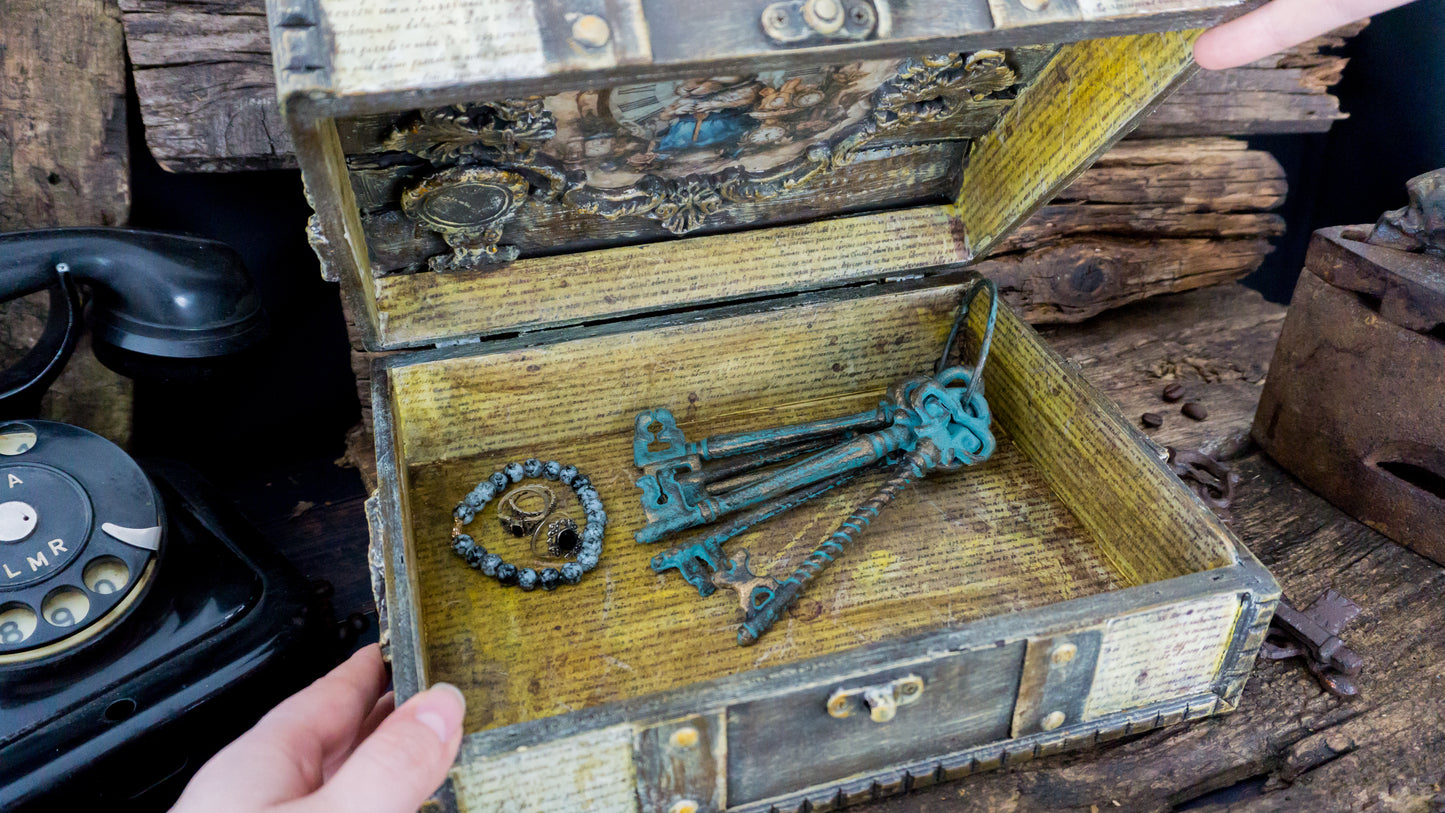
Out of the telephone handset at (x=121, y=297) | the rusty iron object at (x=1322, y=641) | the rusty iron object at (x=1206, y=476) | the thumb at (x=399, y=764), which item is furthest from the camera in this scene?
the rusty iron object at (x=1206, y=476)

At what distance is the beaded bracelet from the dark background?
51cm

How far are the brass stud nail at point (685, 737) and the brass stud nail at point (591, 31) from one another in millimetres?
756

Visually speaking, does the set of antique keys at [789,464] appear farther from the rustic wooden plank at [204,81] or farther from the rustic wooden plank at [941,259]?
the rustic wooden plank at [204,81]

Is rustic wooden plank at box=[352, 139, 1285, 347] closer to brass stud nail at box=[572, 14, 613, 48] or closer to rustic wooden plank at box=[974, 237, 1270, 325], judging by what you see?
rustic wooden plank at box=[974, 237, 1270, 325]

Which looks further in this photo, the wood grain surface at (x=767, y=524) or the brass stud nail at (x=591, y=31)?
the wood grain surface at (x=767, y=524)

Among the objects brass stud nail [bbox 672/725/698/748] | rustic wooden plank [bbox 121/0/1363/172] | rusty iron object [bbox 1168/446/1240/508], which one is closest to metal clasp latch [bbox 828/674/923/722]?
brass stud nail [bbox 672/725/698/748]

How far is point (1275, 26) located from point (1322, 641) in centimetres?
93

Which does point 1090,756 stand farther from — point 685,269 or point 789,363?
point 685,269

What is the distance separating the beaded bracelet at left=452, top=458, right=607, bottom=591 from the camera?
1.58 m

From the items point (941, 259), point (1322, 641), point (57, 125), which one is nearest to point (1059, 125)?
point (941, 259)

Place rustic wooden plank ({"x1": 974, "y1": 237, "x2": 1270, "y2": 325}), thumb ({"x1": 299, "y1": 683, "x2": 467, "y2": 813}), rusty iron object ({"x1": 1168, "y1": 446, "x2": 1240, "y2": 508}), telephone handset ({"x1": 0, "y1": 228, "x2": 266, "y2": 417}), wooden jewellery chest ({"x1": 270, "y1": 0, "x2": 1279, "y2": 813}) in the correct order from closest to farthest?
thumb ({"x1": 299, "y1": 683, "x2": 467, "y2": 813}) → wooden jewellery chest ({"x1": 270, "y1": 0, "x2": 1279, "y2": 813}) → telephone handset ({"x1": 0, "y1": 228, "x2": 266, "y2": 417}) → rusty iron object ({"x1": 1168, "y1": 446, "x2": 1240, "y2": 508}) → rustic wooden plank ({"x1": 974, "y1": 237, "x2": 1270, "y2": 325})

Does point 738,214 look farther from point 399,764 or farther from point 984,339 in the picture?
point 399,764

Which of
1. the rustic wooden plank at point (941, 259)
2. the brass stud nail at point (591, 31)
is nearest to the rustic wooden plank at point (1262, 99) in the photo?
the rustic wooden plank at point (941, 259)

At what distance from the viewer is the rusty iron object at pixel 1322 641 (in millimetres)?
→ 1571
